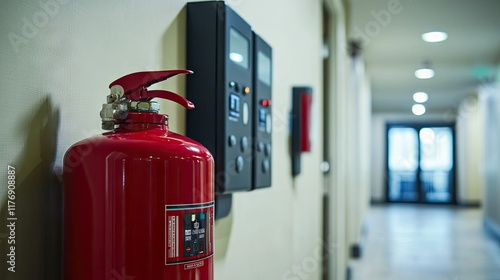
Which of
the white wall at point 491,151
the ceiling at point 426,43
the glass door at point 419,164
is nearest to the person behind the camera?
the ceiling at point 426,43

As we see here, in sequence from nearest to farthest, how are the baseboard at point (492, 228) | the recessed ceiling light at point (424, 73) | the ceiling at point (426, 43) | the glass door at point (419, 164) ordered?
the ceiling at point (426, 43)
the baseboard at point (492, 228)
the recessed ceiling light at point (424, 73)
the glass door at point (419, 164)

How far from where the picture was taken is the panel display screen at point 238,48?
3.79 feet

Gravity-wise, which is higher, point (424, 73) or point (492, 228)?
point (424, 73)

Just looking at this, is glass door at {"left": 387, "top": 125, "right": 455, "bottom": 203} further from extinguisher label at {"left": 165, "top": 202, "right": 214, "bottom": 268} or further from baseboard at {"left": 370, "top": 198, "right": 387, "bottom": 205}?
extinguisher label at {"left": 165, "top": 202, "right": 214, "bottom": 268}

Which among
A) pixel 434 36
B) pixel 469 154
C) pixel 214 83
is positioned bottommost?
pixel 214 83

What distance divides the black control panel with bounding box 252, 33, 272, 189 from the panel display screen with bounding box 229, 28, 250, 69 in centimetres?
9

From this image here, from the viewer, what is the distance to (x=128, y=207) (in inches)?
25.9

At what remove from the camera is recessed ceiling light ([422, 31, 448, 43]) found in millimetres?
5828

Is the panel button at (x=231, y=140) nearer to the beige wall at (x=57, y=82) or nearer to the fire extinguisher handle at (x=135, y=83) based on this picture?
the beige wall at (x=57, y=82)

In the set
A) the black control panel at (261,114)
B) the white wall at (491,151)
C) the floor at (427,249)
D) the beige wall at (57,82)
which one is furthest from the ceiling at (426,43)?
the beige wall at (57,82)

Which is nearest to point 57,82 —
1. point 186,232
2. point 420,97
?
point 186,232

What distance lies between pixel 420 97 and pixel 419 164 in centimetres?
313

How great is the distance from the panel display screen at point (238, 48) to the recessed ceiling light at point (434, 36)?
5.02m

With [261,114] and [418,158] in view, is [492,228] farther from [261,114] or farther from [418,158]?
[261,114]
